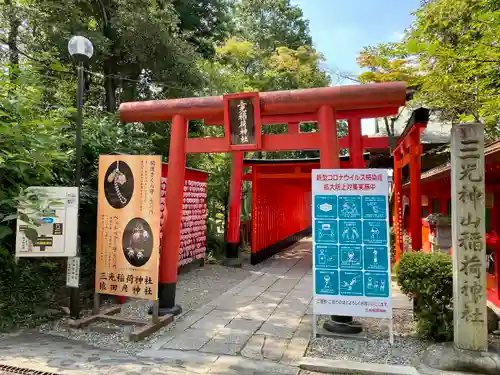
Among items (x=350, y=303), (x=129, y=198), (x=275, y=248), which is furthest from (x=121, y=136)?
(x=275, y=248)

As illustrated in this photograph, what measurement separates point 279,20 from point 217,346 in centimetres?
2165

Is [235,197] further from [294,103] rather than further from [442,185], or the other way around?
[294,103]

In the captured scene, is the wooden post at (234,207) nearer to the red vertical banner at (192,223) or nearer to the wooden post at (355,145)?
the red vertical banner at (192,223)

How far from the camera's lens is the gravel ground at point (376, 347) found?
438 cm

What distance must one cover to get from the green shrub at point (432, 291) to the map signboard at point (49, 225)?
451 cm

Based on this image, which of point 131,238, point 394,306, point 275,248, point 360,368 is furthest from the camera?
point 275,248

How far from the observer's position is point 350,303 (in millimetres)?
4980

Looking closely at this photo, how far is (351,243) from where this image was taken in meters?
5.09

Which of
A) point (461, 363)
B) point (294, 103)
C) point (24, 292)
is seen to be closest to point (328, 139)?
point (294, 103)

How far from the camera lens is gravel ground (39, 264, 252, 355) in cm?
495

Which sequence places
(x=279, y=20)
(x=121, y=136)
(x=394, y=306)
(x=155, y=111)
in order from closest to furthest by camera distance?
(x=155, y=111), (x=394, y=306), (x=121, y=136), (x=279, y=20)

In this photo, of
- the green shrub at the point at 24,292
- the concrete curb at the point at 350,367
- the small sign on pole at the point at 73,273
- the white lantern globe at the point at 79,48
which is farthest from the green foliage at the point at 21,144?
the concrete curb at the point at 350,367

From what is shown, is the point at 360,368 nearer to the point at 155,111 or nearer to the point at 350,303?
the point at 350,303

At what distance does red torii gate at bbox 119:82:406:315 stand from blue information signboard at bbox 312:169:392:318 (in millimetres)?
433
